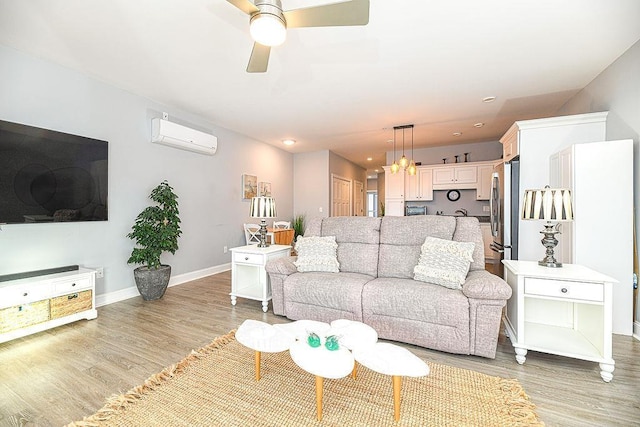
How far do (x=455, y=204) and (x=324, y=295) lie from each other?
16.8 ft

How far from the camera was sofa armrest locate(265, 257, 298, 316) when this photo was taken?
2.76m

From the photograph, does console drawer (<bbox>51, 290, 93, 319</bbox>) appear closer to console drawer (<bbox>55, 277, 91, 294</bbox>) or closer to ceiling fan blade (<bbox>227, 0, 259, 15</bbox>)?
console drawer (<bbox>55, 277, 91, 294</bbox>)

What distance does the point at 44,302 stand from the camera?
246 centimetres

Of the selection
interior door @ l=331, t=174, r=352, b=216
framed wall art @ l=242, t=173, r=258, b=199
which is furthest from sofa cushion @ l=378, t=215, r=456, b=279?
interior door @ l=331, t=174, r=352, b=216

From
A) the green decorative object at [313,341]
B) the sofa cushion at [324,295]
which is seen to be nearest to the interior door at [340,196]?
the sofa cushion at [324,295]

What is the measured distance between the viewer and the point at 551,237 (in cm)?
214

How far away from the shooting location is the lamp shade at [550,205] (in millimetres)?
2029

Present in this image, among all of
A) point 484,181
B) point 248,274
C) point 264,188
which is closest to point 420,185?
point 484,181

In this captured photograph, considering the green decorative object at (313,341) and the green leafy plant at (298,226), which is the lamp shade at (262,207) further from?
the green leafy plant at (298,226)

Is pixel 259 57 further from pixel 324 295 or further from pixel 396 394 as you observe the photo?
pixel 396 394

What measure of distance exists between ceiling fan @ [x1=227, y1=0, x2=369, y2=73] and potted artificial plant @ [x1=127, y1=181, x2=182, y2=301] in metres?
2.64

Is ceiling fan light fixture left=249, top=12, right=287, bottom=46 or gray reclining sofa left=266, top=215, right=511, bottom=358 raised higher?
ceiling fan light fixture left=249, top=12, right=287, bottom=46

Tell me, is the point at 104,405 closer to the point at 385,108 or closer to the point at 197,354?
the point at 197,354

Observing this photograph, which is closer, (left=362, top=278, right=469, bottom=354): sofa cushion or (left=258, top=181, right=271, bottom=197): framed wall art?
(left=362, top=278, right=469, bottom=354): sofa cushion
